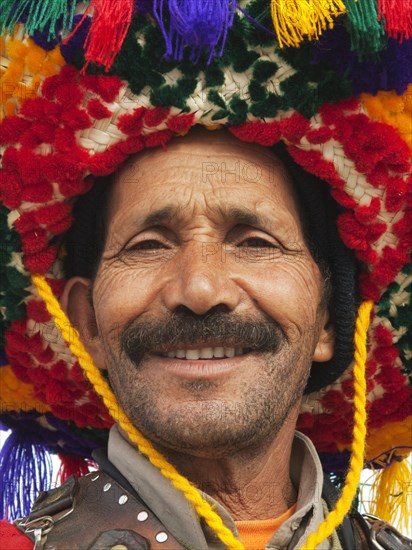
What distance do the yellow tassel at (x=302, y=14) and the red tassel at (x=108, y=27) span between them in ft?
1.18

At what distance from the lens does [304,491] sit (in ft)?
8.61

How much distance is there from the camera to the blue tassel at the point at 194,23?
2191 millimetres

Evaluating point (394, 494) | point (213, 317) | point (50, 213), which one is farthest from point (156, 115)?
point (394, 494)

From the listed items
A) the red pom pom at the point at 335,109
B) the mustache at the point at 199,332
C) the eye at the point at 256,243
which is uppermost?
the red pom pom at the point at 335,109

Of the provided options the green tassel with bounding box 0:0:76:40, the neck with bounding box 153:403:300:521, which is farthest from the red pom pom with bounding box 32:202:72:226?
the neck with bounding box 153:403:300:521

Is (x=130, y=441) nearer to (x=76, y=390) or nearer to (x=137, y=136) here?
(x=76, y=390)

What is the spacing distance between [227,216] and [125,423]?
616 mm

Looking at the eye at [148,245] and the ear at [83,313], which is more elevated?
the eye at [148,245]

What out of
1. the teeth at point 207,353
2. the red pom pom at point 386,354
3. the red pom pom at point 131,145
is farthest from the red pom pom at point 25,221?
the red pom pom at point 386,354

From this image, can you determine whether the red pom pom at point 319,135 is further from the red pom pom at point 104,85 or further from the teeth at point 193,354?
the teeth at point 193,354

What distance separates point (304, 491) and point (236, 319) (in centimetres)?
59

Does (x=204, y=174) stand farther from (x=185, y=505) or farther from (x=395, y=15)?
(x=185, y=505)

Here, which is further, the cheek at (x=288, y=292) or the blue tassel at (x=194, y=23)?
the cheek at (x=288, y=292)

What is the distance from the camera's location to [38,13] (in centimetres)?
229
